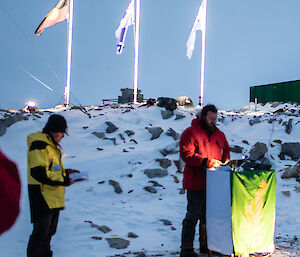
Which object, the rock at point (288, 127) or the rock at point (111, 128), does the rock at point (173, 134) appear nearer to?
the rock at point (111, 128)

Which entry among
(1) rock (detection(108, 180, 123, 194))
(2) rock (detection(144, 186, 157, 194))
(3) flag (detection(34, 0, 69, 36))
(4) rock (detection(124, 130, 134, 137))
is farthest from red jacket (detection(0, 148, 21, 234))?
(3) flag (detection(34, 0, 69, 36))

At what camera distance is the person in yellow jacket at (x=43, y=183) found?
273 cm

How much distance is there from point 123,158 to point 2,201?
7531 mm

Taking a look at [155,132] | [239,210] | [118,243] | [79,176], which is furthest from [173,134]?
[79,176]

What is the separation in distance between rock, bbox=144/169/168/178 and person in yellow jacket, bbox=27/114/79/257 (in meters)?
4.83

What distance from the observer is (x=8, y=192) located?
43.1 inches

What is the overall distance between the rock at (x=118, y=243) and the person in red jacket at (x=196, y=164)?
0.95m

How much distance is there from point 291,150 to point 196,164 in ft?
24.3

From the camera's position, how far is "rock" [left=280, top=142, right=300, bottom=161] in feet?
31.2

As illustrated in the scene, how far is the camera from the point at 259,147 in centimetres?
919

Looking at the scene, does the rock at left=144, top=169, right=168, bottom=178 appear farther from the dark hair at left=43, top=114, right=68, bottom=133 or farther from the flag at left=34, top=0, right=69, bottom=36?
the flag at left=34, top=0, right=69, bottom=36

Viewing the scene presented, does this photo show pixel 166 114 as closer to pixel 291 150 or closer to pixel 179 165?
pixel 179 165

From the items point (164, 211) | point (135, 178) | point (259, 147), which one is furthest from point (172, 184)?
point (259, 147)

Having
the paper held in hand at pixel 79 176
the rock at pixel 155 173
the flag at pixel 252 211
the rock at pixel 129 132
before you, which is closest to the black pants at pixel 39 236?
the paper held in hand at pixel 79 176
